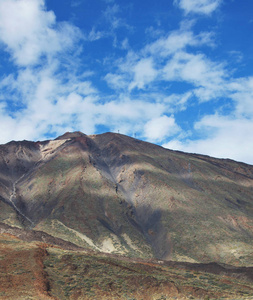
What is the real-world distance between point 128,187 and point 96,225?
26.5 m

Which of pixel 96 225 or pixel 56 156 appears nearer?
pixel 96 225

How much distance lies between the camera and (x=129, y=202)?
9831cm

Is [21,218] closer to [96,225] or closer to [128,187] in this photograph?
[96,225]

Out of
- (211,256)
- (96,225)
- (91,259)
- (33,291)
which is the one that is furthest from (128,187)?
(33,291)

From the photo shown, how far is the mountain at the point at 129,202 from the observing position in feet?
246

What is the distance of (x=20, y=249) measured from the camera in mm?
42188

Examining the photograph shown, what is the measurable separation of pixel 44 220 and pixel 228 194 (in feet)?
199

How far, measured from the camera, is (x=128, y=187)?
348ft

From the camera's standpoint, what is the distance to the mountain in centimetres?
7494

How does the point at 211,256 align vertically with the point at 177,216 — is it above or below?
below

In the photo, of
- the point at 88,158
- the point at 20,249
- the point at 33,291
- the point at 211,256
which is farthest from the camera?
the point at 88,158

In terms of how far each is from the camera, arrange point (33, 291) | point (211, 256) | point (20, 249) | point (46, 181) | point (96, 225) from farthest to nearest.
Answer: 1. point (46, 181)
2. point (96, 225)
3. point (211, 256)
4. point (20, 249)
5. point (33, 291)

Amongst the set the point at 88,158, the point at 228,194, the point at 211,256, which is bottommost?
the point at 211,256

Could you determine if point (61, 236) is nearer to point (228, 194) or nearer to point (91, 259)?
point (91, 259)
